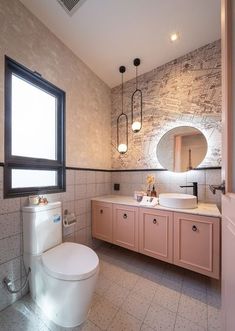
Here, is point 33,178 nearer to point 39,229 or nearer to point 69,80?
point 39,229

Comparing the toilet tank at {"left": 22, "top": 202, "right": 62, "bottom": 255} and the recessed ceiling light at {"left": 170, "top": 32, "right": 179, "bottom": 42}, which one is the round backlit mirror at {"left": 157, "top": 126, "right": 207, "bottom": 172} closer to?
the recessed ceiling light at {"left": 170, "top": 32, "right": 179, "bottom": 42}

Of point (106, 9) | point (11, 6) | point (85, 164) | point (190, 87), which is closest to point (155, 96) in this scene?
A: point (190, 87)

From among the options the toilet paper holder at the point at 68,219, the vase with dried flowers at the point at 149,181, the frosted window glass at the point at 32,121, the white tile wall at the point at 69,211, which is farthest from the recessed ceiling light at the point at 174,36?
the toilet paper holder at the point at 68,219

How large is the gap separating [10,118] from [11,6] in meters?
0.93

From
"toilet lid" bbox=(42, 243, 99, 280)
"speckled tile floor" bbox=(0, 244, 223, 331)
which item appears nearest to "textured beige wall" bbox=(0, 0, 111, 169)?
"toilet lid" bbox=(42, 243, 99, 280)

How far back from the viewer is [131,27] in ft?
5.29

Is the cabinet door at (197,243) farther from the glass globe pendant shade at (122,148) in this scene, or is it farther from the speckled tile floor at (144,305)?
the glass globe pendant shade at (122,148)

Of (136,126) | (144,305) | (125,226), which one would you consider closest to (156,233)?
(125,226)

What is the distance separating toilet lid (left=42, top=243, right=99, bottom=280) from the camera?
1039mm

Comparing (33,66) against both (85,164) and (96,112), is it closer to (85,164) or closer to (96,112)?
(96,112)

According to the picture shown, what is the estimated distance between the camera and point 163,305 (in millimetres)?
1293

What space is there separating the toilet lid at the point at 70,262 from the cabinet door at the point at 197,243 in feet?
2.70

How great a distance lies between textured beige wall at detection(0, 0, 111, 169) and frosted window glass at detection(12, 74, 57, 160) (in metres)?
0.16

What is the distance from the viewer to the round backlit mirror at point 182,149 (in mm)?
1896
